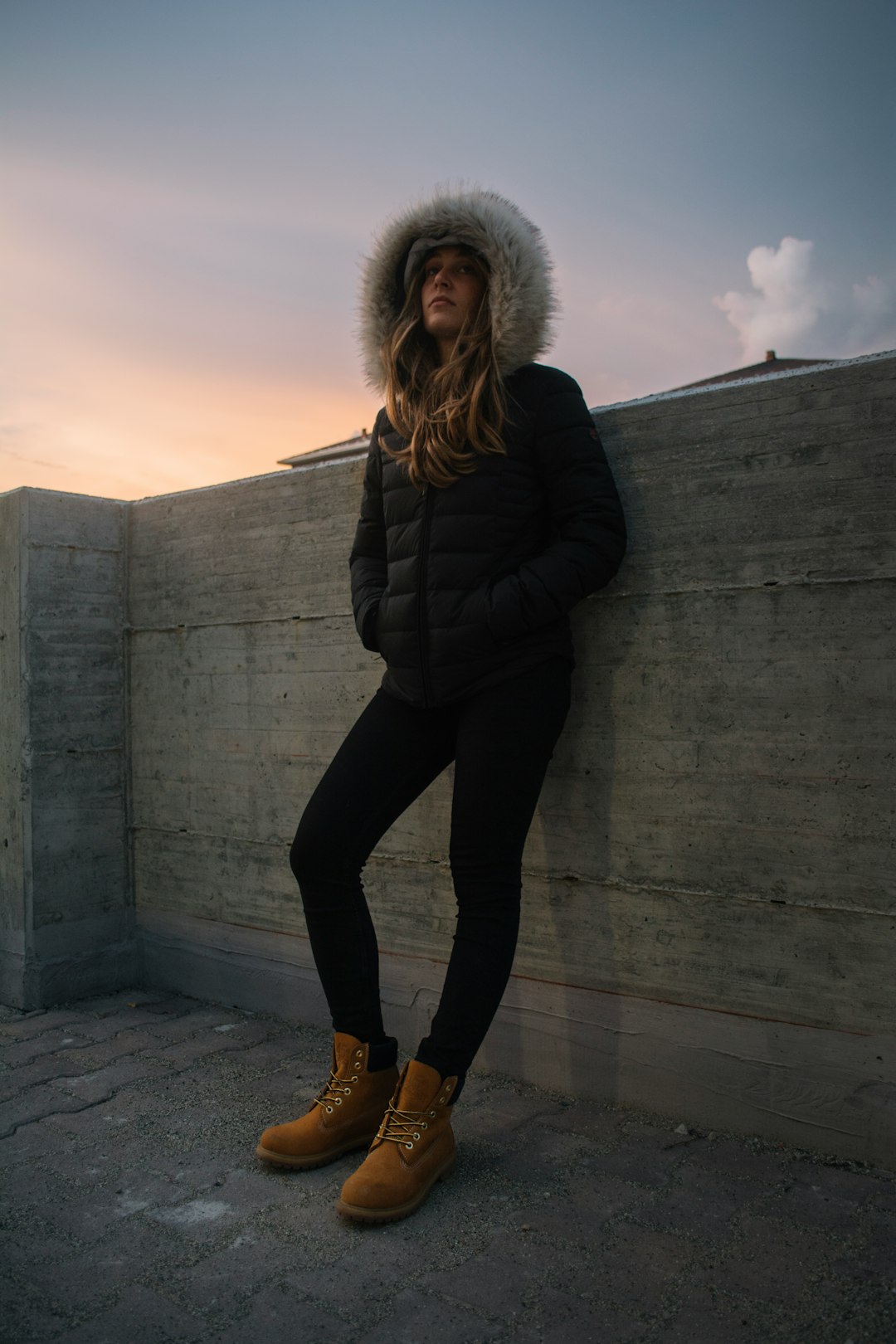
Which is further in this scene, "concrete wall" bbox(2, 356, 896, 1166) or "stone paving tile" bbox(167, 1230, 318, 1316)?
"concrete wall" bbox(2, 356, 896, 1166)

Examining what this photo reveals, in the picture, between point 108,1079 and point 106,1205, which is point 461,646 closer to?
point 106,1205

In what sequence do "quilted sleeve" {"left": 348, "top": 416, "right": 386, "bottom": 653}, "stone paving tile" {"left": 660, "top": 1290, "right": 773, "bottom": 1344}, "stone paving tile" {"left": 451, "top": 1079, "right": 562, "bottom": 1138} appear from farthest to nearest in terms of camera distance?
1. "quilted sleeve" {"left": 348, "top": 416, "right": 386, "bottom": 653}
2. "stone paving tile" {"left": 451, "top": 1079, "right": 562, "bottom": 1138}
3. "stone paving tile" {"left": 660, "top": 1290, "right": 773, "bottom": 1344}

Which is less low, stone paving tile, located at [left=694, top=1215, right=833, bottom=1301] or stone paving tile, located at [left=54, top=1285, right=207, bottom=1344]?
stone paving tile, located at [left=694, top=1215, right=833, bottom=1301]

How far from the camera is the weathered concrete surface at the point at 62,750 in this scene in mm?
3676

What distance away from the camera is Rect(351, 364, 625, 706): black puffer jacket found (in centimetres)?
232

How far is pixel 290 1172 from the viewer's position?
2.33m

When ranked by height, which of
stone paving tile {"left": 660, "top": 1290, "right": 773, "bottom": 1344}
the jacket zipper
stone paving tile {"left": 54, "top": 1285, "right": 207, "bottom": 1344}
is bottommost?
stone paving tile {"left": 54, "top": 1285, "right": 207, "bottom": 1344}

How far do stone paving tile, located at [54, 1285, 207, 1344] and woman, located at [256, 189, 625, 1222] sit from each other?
20.9 inches

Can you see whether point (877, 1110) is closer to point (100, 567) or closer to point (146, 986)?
point (146, 986)

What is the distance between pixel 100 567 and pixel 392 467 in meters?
1.80

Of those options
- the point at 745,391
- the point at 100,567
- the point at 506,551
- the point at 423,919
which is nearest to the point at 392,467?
the point at 506,551

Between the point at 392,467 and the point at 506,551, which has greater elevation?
the point at 392,467

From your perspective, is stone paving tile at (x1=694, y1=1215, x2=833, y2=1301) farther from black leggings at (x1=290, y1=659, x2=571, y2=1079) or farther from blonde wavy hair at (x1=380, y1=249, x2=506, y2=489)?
blonde wavy hair at (x1=380, y1=249, x2=506, y2=489)

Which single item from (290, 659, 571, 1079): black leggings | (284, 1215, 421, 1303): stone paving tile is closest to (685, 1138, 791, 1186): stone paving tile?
(290, 659, 571, 1079): black leggings
